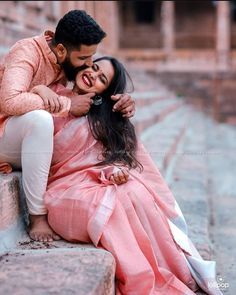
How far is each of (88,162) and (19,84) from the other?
46cm

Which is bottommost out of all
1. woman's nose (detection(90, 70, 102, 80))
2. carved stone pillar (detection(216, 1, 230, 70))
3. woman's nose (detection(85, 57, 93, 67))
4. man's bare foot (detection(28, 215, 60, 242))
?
carved stone pillar (detection(216, 1, 230, 70))

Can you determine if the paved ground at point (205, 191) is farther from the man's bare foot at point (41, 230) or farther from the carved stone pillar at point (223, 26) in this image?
the carved stone pillar at point (223, 26)

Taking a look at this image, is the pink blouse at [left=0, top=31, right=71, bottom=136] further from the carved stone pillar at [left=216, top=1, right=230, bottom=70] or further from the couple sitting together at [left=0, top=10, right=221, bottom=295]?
the carved stone pillar at [left=216, top=1, right=230, bottom=70]

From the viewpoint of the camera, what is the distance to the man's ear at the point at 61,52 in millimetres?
2654

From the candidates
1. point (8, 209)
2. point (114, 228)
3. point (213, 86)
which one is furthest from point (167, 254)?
point (213, 86)

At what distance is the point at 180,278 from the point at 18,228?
73cm

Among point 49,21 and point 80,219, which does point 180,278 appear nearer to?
point 80,219

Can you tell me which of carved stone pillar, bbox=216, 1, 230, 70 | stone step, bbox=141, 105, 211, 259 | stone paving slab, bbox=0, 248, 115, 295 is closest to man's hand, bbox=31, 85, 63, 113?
stone paving slab, bbox=0, 248, 115, 295

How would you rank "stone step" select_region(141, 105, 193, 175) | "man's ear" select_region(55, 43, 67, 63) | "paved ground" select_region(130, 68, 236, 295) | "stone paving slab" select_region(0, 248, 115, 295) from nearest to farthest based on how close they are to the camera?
"stone paving slab" select_region(0, 248, 115, 295) < "man's ear" select_region(55, 43, 67, 63) < "paved ground" select_region(130, 68, 236, 295) < "stone step" select_region(141, 105, 193, 175)

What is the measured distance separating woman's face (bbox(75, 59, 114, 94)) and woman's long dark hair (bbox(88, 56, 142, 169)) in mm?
30

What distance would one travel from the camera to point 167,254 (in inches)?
104

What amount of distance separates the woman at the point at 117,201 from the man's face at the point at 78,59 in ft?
0.13

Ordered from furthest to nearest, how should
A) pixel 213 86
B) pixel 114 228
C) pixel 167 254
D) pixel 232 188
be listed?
pixel 213 86
pixel 232 188
pixel 167 254
pixel 114 228

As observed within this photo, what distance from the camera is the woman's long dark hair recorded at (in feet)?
9.04
